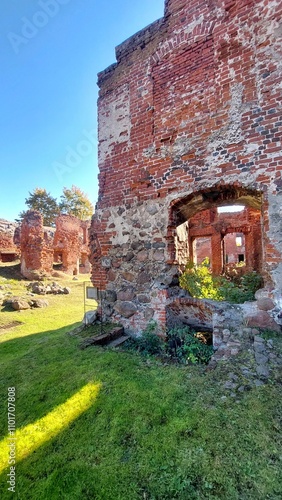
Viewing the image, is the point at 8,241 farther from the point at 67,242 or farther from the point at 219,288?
the point at 219,288

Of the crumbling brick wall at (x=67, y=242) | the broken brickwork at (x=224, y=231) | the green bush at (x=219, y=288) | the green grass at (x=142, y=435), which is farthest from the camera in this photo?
the crumbling brick wall at (x=67, y=242)

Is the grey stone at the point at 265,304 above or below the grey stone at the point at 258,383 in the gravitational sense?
above

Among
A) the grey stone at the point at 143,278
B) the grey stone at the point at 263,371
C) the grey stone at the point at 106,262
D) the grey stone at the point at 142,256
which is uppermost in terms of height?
the grey stone at the point at 142,256

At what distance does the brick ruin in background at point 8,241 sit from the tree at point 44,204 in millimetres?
12738

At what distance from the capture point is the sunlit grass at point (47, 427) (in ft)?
6.84

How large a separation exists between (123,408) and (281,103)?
457 cm

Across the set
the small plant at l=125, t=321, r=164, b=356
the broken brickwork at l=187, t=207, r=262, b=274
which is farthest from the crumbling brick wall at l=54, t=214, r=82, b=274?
the small plant at l=125, t=321, r=164, b=356

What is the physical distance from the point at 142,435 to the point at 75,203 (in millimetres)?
32600

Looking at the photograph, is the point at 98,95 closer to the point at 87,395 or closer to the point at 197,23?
Result: the point at 197,23

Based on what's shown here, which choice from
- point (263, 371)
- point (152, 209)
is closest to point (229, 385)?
point (263, 371)

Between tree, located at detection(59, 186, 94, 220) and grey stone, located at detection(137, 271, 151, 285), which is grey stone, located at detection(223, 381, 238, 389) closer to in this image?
grey stone, located at detection(137, 271, 151, 285)

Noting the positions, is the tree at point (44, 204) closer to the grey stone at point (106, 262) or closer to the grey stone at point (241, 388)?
the grey stone at point (106, 262)

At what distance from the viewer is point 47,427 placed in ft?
7.58

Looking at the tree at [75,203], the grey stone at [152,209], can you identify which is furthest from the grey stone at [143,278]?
the tree at [75,203]
